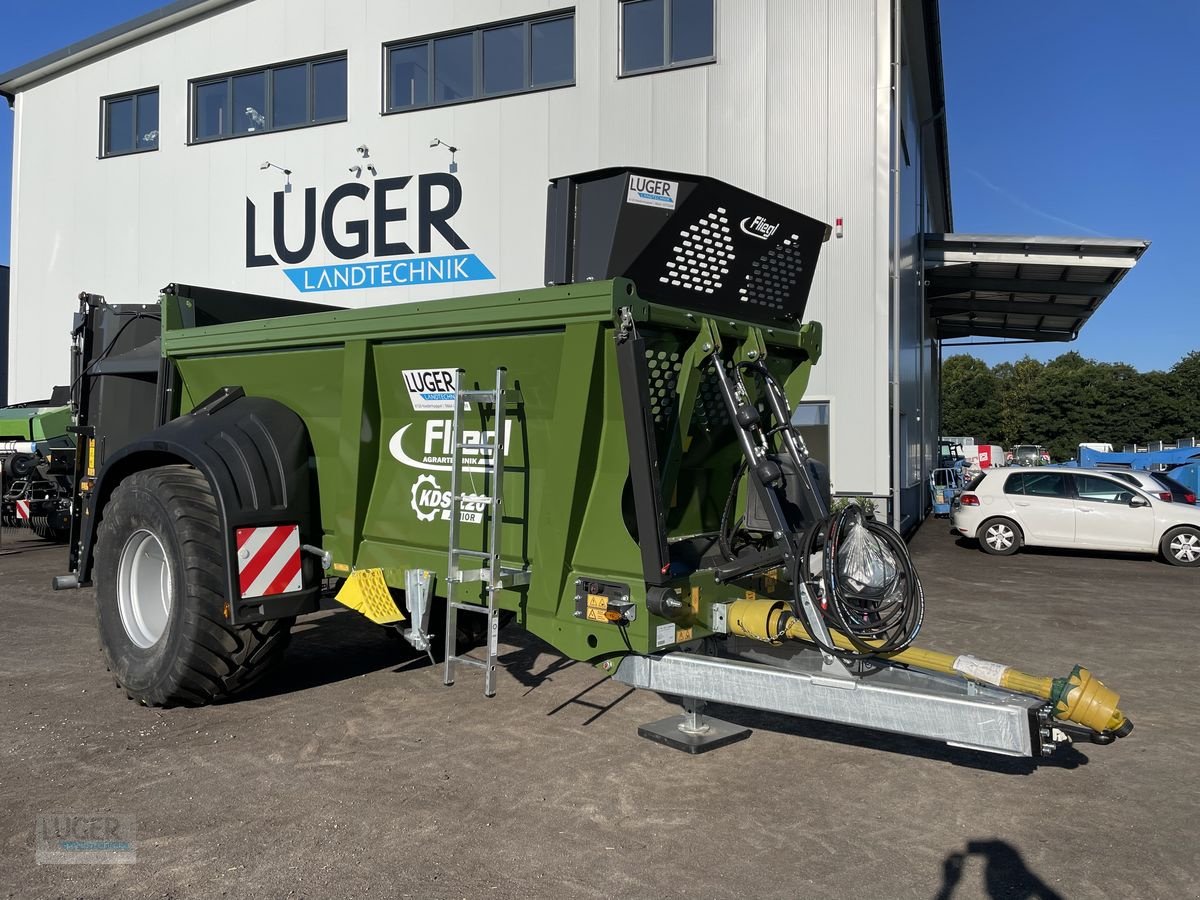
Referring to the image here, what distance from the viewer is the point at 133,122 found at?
61.8ft

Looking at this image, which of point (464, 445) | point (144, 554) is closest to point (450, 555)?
point (464, 445)

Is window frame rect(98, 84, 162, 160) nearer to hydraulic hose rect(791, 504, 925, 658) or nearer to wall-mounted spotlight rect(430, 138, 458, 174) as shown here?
wall-mounted spotlight rect(430, 138, 458, 174)

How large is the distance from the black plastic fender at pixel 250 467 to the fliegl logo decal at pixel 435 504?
82cm

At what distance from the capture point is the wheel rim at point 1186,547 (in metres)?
13.3

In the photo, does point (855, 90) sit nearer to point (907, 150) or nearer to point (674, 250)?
point (907, 150)

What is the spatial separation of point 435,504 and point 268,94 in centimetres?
1523

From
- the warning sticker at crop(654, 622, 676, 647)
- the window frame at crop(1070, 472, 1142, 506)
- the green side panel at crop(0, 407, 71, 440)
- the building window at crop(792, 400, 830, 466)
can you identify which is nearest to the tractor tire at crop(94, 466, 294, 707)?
the warning sticker at crop(654, 622, 676, 647)

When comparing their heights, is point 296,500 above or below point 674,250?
below

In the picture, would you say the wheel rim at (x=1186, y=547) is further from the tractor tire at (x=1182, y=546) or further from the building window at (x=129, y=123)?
the building window at (x=129, y=123)

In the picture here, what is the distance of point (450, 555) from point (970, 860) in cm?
267

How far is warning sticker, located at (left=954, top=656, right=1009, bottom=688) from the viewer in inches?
152

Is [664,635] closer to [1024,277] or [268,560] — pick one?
[268,560]

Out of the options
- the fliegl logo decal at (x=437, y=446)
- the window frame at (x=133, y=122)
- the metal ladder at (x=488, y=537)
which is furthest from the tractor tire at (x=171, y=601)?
the window frame at (x=133, y=122)

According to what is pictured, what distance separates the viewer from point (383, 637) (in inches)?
294
